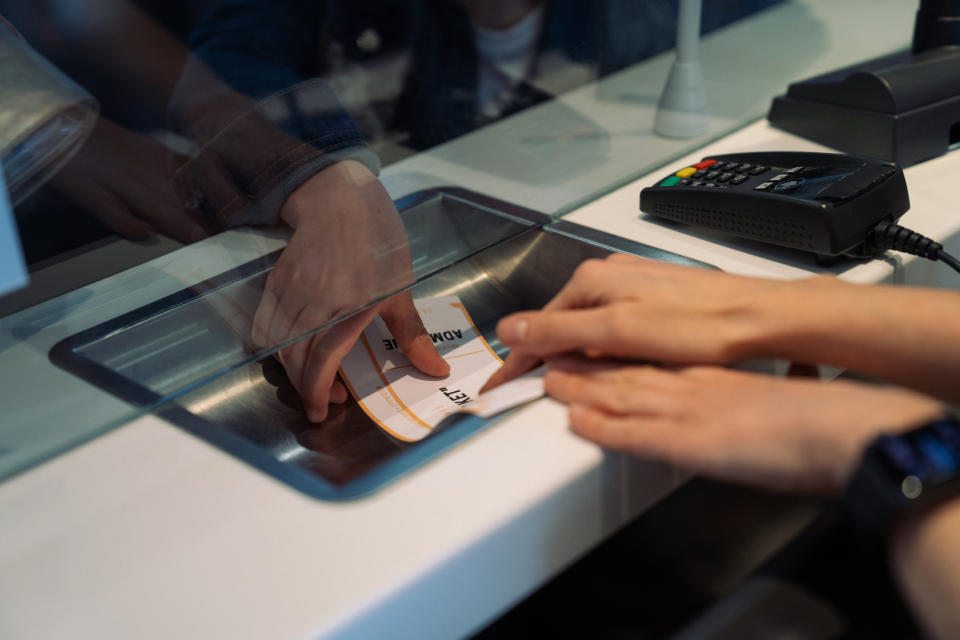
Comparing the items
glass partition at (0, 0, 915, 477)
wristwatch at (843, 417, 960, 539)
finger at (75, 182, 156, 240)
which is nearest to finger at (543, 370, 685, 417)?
wristwatch at (843, 417, 960, 539)

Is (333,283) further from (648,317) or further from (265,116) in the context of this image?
(648,317)

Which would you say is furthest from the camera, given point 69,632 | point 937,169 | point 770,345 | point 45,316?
point 937,169

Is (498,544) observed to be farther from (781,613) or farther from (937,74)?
(937,74)

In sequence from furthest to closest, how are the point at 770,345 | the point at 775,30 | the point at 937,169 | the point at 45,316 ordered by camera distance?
the point at 775,30 → the point at 937,169 → the point at 45,316 → the point at 770,345

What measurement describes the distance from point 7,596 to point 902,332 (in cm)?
55

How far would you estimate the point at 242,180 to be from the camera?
661 millimetres

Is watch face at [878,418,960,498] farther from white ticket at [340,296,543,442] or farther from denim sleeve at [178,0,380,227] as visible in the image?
denim sleeve at [178,0,380,227]

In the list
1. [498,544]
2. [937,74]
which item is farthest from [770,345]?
[937,74]

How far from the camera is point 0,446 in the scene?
1.81ft

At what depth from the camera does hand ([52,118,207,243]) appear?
59 centimetres

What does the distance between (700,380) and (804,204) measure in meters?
0.24

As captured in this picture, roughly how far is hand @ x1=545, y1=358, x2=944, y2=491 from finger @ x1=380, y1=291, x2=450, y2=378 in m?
0.23

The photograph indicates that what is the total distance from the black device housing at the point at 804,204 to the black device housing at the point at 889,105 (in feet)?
0.56

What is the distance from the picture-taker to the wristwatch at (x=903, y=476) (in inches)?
16.3
